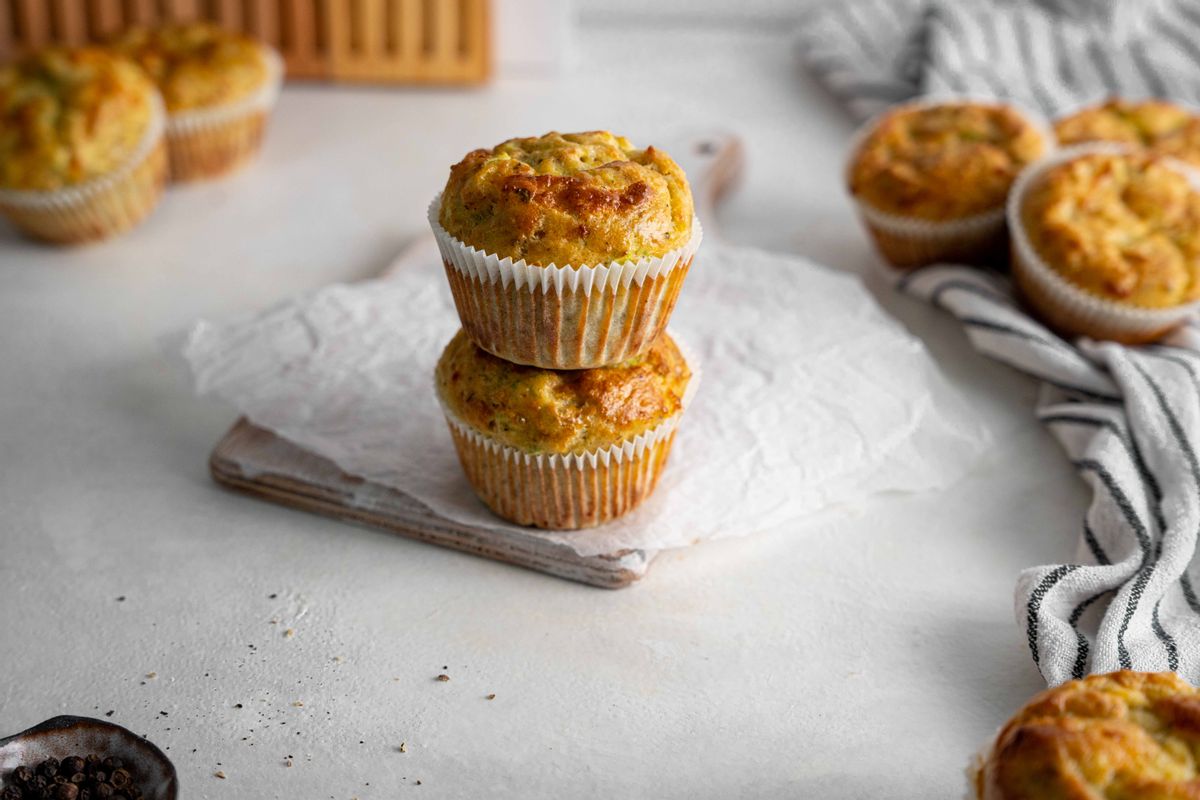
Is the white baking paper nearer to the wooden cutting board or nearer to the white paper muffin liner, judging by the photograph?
the wooden cutting board

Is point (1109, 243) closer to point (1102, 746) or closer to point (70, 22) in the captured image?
point (1102, 746)

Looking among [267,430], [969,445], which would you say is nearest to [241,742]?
[267,430]

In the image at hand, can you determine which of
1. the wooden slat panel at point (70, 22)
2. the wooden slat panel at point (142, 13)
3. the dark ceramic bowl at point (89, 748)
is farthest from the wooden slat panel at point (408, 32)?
the dark ceramic bowl at point (89, 748)

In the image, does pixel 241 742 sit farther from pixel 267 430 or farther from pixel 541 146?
pixel 541 146

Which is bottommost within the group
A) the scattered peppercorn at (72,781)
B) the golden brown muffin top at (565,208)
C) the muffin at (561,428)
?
the scattered peppercorn at (72,781)

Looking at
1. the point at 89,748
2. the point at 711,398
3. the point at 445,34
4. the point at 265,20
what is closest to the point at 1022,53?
the point at 445,34

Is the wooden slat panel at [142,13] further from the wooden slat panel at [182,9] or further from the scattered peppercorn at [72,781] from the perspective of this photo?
the scattered peppercorn at [72,781]

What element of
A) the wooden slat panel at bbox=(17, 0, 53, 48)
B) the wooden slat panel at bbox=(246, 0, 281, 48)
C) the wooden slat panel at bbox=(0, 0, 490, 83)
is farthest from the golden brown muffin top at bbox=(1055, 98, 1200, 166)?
the wooden slat panel at bbox=(17, 0, 53, 48)
